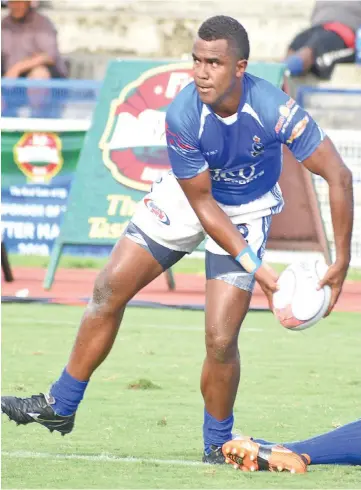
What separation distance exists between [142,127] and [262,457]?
6538mm

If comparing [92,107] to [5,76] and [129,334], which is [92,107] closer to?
[5,76]

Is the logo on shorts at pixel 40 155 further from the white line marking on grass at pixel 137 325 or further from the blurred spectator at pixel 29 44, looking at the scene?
the white line marking on grass at pixel 137 325

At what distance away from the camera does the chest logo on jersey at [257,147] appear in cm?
669

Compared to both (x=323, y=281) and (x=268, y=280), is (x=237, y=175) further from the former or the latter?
(x=323, y=281)

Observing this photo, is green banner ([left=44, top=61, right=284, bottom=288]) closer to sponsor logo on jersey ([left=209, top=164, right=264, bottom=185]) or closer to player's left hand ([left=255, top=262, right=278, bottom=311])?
sponsor logo on jersey ([left=209, top=164, right=264, bottom=185])

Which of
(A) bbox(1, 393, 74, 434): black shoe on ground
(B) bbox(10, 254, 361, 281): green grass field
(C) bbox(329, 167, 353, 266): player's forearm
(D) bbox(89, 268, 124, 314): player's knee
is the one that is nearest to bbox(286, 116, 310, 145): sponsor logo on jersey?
(C) bbox(329, 167, 353, 266): player's forearm

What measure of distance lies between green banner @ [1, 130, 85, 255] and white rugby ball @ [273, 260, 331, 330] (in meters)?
8.30

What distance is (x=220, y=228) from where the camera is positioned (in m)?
6.73

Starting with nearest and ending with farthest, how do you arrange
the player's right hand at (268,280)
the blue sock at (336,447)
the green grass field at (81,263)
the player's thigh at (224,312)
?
the player's right hand at (268,280) → the blue sock at (336,447) → the player's thigh at (224,312) → the green grass field at (81,263)

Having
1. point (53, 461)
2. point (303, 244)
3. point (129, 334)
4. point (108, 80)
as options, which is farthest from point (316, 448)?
point (108, 80)

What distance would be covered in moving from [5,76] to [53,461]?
1045 cm

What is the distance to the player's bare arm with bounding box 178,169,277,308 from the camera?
6734mm

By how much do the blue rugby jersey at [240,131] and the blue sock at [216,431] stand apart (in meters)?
1.19

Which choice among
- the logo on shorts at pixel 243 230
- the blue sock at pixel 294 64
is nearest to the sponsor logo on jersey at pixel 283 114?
the logo on shorts at pixel 243 230
